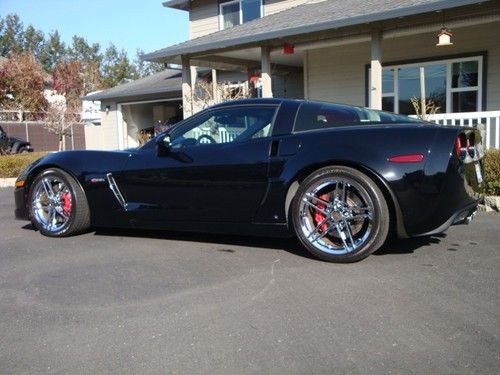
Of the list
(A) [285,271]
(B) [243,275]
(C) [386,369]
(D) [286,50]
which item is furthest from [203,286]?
(D) [286,50]

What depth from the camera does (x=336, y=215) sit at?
4.41 m

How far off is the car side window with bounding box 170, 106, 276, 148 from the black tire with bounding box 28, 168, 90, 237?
1218 mm

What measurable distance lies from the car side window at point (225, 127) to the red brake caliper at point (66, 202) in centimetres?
132

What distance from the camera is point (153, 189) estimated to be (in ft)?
16.9

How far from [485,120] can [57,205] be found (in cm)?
659

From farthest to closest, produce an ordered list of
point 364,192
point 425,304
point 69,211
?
1. point 69,211
2. point 364,192
3. point 425,304

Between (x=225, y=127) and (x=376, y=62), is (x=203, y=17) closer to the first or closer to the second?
(x=376, y=62)

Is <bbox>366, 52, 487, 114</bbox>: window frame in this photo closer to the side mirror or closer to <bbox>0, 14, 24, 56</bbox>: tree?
the side mirror

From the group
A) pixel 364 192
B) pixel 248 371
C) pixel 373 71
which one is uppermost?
pixel 373 71

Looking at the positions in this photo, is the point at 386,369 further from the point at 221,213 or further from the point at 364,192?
the point at 221,213

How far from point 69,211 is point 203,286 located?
228cm

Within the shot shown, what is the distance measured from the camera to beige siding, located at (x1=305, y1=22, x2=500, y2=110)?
11219 mm

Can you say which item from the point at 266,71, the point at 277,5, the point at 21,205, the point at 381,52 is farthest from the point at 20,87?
the point at 21,205

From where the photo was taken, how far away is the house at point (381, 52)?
952 centimetres
